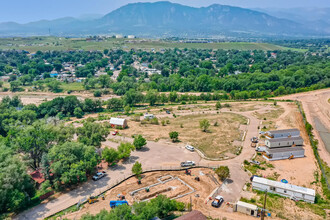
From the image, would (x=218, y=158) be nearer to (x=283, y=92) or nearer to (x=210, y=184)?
(x=210, y=184)

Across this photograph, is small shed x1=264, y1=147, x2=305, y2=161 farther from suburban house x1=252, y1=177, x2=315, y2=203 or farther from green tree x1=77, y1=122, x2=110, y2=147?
green tree x1=77, y1=122, x2=110, y2=147

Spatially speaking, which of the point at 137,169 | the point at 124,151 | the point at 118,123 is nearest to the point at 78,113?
the point at 118,123

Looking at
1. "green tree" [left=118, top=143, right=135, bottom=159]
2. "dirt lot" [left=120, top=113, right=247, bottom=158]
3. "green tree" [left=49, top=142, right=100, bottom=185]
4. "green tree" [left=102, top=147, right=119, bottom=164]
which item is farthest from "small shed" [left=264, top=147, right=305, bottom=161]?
"green tree" [left=49, top=142, right=100, bottom=185]

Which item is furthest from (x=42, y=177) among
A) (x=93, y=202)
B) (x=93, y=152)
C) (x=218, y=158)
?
(x=218, y=158)

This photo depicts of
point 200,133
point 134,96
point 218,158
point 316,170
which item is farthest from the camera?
point 134,96

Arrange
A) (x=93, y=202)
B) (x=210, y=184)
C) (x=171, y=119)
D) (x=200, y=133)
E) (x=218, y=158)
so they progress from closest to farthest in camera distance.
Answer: (x=93, y=202) → (x=210, y=184) → (x=218, y=158) → (x=200, y=133) → (x=171, y=119)

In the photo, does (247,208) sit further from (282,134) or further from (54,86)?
(54,86)
